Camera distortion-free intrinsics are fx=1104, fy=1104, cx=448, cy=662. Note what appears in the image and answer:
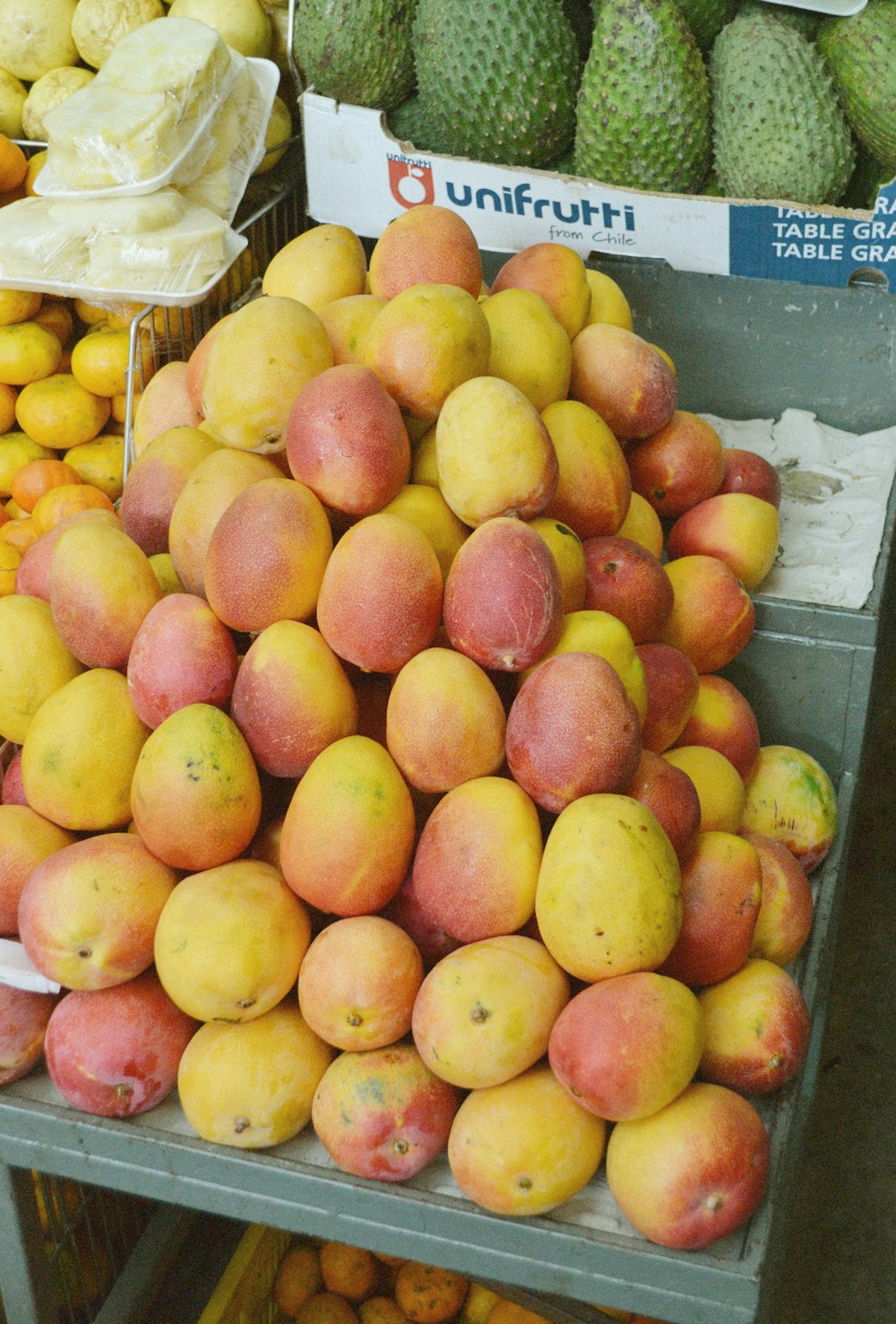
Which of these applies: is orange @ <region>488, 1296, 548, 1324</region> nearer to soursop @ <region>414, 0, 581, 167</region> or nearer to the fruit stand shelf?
the fruit stand shelf

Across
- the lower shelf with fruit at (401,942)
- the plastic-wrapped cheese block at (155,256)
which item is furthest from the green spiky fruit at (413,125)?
the lower shelf with fruit at (401,942)

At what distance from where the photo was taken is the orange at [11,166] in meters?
2.19

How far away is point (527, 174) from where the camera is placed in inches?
82.4

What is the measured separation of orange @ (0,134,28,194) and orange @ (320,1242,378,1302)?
2047mm

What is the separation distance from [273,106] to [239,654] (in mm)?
1687

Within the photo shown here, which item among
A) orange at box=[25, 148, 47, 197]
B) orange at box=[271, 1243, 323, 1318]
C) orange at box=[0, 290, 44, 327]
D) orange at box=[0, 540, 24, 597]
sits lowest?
orange at box=[271, 1243, 323, 1318]

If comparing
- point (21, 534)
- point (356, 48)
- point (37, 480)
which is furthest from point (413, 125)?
point (21, 534)

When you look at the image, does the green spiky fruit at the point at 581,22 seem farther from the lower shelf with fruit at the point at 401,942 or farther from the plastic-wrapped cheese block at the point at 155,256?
the lower shelf with fruit at the point at 401,942

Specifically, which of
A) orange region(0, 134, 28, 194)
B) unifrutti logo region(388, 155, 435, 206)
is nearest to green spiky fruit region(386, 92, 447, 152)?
unifrutti logo region(388, 155, 435, 206)

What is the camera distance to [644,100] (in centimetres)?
209

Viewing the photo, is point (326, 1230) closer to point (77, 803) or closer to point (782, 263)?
point (77, 803)

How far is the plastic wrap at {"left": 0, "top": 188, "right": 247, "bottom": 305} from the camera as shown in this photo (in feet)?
6.18

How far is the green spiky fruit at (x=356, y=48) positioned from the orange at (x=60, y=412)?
32.9 inches

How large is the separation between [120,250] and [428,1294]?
5.70 feet
